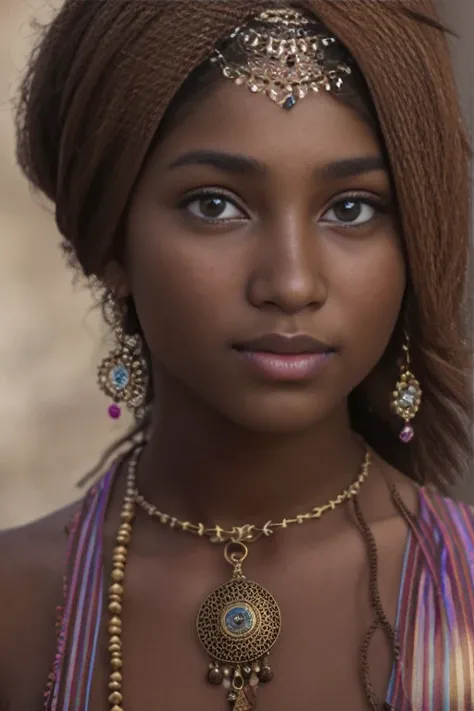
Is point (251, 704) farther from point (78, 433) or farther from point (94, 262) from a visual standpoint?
point (78, 433)

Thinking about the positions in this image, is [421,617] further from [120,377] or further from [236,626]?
[120,377]

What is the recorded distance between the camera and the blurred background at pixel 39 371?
6.86ft

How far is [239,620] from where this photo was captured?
1.01m

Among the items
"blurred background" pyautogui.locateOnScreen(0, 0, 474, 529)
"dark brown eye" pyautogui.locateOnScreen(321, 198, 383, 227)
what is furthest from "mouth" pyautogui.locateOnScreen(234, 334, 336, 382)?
"blurred background" pyautogui.locateOnScreen(0, 0, 474, 529)

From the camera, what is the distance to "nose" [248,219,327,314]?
2.89 ft

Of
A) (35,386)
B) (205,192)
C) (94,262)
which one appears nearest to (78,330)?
(35,386)

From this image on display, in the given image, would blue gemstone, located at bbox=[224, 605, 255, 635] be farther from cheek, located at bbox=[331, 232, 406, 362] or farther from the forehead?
the forehead

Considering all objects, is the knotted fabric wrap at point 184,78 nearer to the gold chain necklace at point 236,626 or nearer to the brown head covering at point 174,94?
the brown head covering at point 174,94

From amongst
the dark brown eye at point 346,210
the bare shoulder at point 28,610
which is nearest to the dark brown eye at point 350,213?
the dark brown eye at point 346,210

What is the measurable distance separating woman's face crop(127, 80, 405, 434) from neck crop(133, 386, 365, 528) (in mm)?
105

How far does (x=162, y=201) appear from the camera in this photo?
38.1 inches

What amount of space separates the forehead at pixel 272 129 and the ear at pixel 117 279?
18 centimetres

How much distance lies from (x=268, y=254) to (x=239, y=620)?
41 centimetres

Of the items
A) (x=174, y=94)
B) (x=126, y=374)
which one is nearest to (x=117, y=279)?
(x=126, y=374)
